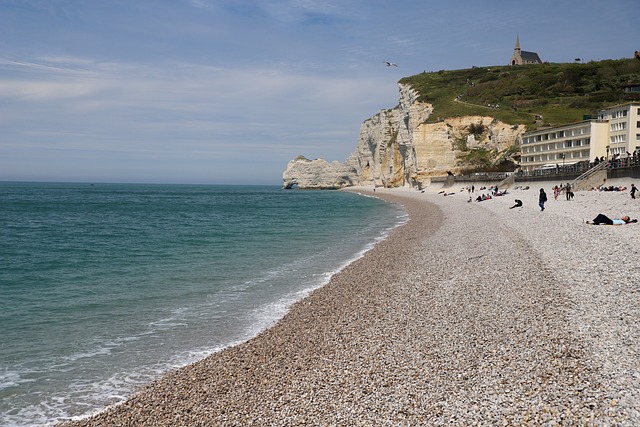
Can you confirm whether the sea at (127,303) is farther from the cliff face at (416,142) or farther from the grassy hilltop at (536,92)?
the grassy hilltop at (536,92)

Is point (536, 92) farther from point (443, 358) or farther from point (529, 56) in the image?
point (443, 358)

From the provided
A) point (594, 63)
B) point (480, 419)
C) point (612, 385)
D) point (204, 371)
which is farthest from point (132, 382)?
point (594, 63)

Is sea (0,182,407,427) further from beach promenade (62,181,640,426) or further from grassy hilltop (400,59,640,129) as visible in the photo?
grassy hilltop (400,59,640,129)

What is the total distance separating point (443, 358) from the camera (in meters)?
7.64

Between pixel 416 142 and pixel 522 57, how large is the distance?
7600 cm

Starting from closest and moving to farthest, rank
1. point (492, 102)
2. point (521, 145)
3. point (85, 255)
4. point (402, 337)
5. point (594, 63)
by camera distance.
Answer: point (402, 337)
point (85, 255)
point (521, 145)
point (492, 102)
point (594, 63)

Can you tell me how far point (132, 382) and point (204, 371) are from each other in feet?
4.21

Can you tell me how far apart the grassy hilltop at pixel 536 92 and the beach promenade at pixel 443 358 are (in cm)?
6293

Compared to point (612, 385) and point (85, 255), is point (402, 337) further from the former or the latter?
point (85, 255)

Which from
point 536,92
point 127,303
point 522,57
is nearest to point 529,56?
point 522,57

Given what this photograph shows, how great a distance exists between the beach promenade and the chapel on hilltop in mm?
132472

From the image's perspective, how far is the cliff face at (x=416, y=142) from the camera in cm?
7212

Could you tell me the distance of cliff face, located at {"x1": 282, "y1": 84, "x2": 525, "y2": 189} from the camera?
2840 inches

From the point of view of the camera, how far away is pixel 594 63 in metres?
98.9
